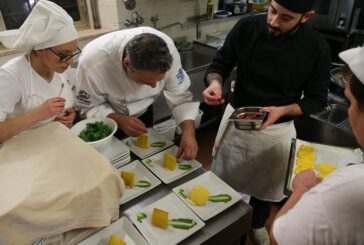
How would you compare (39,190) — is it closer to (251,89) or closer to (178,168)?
(178,168)

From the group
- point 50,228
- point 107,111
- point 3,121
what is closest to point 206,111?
point 107,111

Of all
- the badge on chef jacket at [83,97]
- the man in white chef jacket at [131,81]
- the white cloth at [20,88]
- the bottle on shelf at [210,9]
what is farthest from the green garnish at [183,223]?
the bottle on shelf at [210,9]

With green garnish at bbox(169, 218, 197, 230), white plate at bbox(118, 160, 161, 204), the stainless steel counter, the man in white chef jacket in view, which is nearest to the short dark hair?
the man in white chef jacket

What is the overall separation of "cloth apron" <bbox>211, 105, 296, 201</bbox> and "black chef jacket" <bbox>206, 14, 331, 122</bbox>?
119 millimetres

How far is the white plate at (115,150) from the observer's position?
3.83 ft

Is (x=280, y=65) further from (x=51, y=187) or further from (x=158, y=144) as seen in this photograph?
(x=51, y=187)

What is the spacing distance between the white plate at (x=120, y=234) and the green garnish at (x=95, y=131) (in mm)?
379

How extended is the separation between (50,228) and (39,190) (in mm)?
109

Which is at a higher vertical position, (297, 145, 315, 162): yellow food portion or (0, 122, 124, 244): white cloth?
(0, 122, 124, 244): white cloth

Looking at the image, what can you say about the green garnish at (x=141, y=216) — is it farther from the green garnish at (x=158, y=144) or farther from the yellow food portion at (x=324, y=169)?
the yellow food portion at (x=324, y=169)

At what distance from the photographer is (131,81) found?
146cm

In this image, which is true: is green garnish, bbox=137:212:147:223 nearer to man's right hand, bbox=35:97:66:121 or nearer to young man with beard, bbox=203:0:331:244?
man's right hand, bbox=35:97:66:121

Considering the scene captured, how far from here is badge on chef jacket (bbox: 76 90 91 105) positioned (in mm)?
1448

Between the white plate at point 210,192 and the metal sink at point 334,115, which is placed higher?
the white plate at point 210,192
